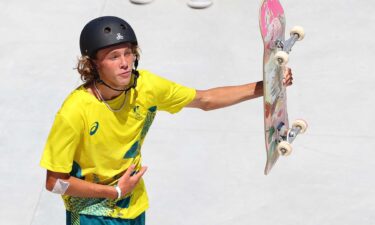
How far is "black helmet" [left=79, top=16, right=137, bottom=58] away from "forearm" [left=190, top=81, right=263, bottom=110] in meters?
0.67

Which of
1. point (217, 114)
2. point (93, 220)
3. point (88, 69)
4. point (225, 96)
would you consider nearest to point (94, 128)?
point (88, 69)

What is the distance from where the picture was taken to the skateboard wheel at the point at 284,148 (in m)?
4.27

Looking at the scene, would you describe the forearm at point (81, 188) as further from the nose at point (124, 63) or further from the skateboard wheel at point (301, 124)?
the skateboard wheel at point (301, 124)

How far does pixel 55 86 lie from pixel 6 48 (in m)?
0.82

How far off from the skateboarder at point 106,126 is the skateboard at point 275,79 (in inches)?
5.2

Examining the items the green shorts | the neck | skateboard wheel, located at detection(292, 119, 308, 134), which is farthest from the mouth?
skateboard wheel, located at detection(292, 119, 308, 134)

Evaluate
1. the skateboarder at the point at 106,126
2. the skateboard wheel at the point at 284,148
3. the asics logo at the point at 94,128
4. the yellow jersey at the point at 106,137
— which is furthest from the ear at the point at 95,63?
the skateboard wheel at the point at 284,148

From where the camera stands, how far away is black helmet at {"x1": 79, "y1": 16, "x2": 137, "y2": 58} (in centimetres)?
384

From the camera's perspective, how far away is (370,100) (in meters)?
7.00

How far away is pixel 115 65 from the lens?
3.88 meters

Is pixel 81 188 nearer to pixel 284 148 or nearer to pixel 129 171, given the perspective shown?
pixel 129 171

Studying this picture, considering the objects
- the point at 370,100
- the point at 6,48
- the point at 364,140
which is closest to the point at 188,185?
the point at 364,140

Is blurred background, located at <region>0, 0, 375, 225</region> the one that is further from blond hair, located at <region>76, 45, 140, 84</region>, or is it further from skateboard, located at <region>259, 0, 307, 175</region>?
blond hair, located at <region>76, 45, 140, 84</region>

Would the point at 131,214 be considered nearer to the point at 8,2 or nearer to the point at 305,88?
the point at 305,88
